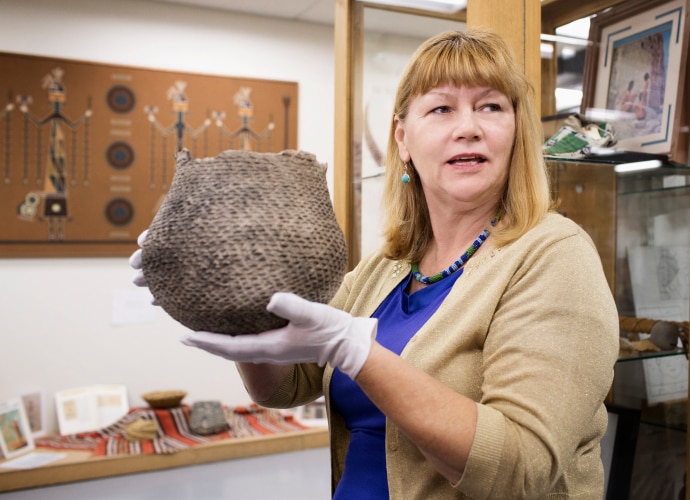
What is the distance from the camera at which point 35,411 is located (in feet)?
10.1

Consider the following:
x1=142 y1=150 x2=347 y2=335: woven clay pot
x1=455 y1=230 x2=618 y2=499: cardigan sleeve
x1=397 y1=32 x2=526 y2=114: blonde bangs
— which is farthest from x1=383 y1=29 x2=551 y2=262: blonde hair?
x1=142 y1=150 x2=347 y2=335: woven clay pot

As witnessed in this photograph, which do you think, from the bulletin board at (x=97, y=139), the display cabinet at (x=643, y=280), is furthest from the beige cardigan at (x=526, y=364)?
the bulletin board at (x=97, y=139)

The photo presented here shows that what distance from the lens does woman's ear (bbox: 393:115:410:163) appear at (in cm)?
127

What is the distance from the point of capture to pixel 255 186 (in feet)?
2.88

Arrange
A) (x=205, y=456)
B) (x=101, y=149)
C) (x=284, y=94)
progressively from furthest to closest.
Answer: (x=284, y=94) → (x=101, y=149) → (x=205, y=456)

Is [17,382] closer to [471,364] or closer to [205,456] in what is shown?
[205,456]

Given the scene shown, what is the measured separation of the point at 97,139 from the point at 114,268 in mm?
620

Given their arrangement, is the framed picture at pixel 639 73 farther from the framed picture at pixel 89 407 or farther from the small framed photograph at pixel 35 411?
the small framed photograph at pixel 35 411

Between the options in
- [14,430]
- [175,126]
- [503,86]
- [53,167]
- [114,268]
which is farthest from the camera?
[175,126]

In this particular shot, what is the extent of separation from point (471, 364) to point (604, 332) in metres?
0.19

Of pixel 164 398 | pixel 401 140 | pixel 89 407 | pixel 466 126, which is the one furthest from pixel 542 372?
pixel 89 407

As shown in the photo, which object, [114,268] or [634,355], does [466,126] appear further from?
[114,268]

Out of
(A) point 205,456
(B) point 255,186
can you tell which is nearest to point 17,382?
(A) point 205,456

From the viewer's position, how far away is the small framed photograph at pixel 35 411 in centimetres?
307
